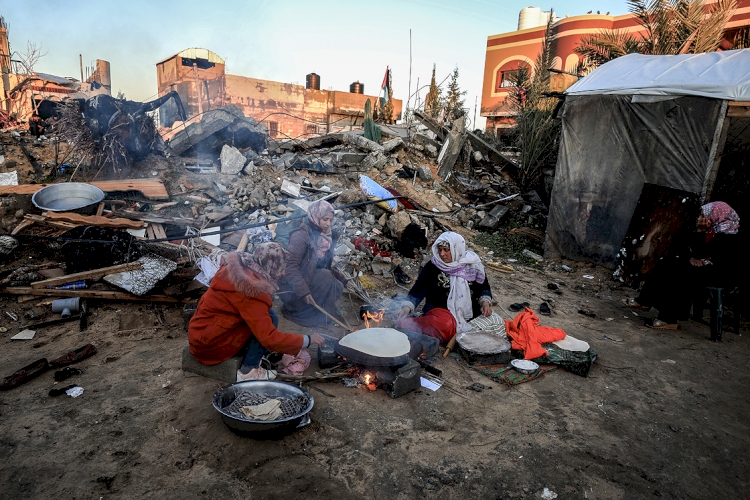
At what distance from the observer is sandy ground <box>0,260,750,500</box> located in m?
2.48

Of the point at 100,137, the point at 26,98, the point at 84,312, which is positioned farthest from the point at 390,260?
the point at 26,98

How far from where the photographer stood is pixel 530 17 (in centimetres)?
2217

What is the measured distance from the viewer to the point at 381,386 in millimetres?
3521

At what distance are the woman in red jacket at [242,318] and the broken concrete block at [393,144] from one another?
749cm

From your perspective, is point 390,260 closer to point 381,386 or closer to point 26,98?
point 381,386

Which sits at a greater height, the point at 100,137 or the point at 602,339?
the point at 100,137

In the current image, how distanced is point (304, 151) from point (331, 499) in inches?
366

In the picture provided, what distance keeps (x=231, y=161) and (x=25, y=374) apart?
6.11 meters

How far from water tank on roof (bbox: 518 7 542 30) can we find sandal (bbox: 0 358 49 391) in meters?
25.2

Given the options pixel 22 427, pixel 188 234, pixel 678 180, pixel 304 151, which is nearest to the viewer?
pixel 22 427

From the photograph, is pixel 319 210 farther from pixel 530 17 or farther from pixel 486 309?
pixel 530 17

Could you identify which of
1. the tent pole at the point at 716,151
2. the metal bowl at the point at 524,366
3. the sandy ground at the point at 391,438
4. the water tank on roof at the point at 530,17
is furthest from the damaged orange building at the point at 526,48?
the sandy ground at the point at 391,438

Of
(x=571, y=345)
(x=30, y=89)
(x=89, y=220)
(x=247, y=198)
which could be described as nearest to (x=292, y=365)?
(x=571, y=345)

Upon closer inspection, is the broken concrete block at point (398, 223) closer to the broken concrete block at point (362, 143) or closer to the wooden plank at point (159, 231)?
the broken concrete block at point (362, 143)
